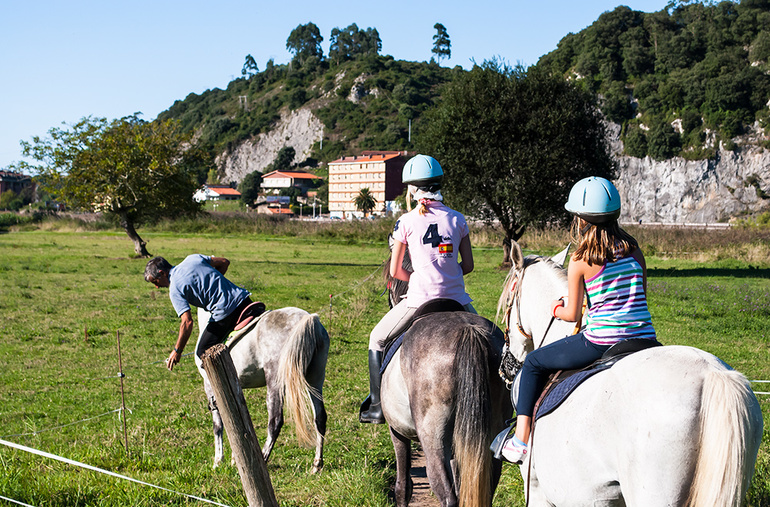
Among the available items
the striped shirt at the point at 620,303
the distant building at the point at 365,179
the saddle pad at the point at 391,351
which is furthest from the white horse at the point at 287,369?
the distant building at the point at 365,179

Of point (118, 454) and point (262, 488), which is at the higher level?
point (262, 488)

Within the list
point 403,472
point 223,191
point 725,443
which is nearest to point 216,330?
point 403,472

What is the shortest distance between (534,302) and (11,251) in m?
37.2

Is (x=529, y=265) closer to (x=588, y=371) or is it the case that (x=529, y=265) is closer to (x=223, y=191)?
(x=588, y=371)

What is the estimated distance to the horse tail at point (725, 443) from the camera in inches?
94.6

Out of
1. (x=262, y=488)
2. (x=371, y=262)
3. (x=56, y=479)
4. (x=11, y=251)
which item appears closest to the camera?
(x=262, y=488)

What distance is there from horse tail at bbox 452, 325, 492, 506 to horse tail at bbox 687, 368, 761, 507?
5.29ft

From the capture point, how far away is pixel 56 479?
5.28 m

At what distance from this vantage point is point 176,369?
1114cm

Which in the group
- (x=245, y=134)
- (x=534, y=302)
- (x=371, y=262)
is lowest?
(x=371, y=262)

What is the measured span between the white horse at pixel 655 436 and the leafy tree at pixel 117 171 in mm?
31909

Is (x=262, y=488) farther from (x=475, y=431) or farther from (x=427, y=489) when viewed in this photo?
(x=427, y=489)

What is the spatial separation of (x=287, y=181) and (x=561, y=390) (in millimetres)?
156207

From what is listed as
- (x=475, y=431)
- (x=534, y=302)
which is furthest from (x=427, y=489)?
(x=534, y=302)
